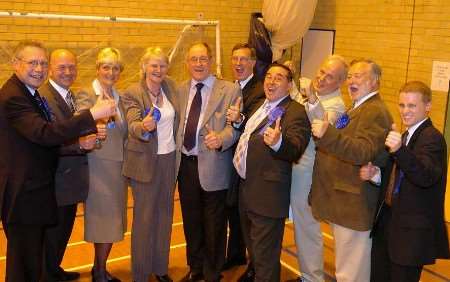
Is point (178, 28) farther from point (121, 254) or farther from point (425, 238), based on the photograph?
point (425, 238)

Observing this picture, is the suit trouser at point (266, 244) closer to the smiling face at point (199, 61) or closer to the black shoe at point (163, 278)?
the black shoe at point (163, 278)

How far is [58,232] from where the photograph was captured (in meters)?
3.61

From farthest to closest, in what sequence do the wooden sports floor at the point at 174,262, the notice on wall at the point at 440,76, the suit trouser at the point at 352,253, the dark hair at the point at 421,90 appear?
the notice on wall at the point at 440,76, the wooden sports floor at the point at 174,262, the suit trouser at the point at 352,253, the dark hair at the point at 421,90

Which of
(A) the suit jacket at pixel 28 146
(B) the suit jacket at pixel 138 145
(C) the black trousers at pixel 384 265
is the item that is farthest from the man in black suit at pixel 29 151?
(C) the black trousers at pixel 384 265

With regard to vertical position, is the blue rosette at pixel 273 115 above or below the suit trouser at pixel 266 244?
above

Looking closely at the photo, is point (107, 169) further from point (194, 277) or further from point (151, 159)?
point (194, 277)

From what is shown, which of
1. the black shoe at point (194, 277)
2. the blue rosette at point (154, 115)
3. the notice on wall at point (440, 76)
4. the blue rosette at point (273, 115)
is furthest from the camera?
the notice on wall at point (440, 76)

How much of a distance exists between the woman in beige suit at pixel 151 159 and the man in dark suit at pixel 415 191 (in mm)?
1504

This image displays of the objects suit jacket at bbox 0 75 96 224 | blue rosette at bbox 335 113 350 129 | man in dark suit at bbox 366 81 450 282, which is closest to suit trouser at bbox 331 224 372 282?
man in dark suit at bbox 366 81 450 282

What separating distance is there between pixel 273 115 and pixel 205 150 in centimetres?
58

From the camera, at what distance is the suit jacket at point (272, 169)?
319 cm

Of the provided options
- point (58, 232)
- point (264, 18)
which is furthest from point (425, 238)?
point (264, 18)

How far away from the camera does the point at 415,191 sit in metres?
2.78

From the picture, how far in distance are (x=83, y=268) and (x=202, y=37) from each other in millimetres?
3572
